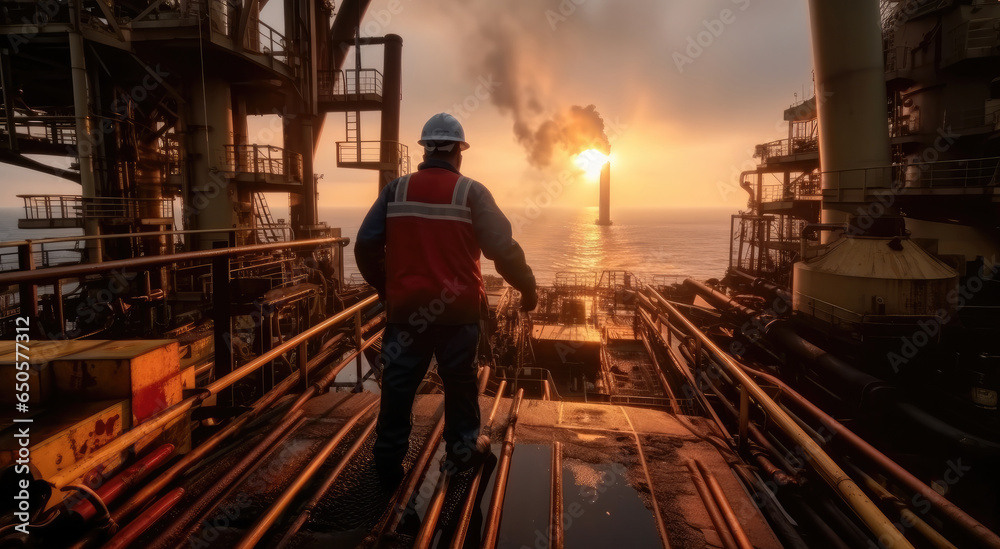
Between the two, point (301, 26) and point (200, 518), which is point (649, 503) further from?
point (301, 26)

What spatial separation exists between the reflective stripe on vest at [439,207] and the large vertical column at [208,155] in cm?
1495

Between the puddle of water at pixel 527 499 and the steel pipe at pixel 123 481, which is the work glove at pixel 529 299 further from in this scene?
the steel pipe at pixel 123 481

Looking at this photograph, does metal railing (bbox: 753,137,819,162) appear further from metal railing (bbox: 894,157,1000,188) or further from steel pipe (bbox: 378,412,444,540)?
steel pipe (bbox: 378,412,444,540)

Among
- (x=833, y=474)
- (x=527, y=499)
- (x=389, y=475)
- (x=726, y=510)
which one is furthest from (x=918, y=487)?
(x=389, y=475)

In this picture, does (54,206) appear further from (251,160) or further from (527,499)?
(527,499)

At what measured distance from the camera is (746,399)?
3059mm

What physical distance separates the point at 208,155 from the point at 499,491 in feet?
54.5

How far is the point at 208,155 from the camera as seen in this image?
1503cm

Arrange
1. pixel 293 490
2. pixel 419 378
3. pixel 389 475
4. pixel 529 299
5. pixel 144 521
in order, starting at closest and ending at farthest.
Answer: pixel 144 521 → pixel 293 490 → pixel 389 475 → pixel 419 378 → pixel 529 299

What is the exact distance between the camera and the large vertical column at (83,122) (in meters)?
13.0

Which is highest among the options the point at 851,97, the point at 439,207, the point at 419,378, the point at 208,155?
the point at 851,97

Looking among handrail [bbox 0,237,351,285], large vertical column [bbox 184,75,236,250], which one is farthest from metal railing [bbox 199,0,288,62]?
handrail [bbox 0,237,351,285]

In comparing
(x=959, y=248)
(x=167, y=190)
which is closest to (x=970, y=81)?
(x=959, y=248)

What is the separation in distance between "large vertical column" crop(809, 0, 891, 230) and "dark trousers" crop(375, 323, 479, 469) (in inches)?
626
